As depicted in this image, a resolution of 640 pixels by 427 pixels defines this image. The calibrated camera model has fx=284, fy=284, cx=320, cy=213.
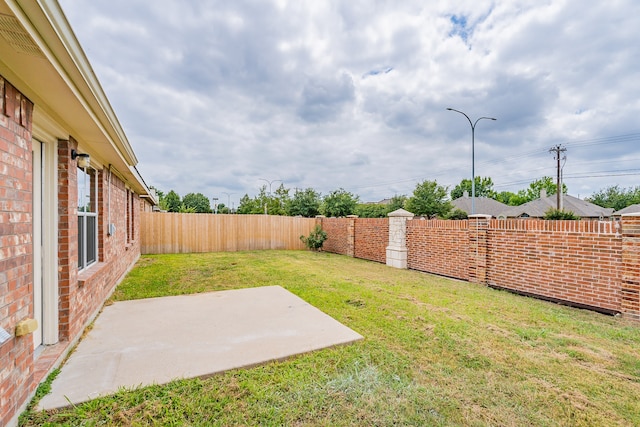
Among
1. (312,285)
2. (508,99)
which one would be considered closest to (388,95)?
(508,99)

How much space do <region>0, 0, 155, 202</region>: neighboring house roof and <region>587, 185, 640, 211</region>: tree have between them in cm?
5569

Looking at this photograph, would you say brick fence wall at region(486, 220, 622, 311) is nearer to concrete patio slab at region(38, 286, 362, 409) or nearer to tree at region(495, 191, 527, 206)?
concrete patio slab at region(38, 286, 362, 409)

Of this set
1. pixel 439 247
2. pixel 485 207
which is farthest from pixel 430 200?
pixel 439 247

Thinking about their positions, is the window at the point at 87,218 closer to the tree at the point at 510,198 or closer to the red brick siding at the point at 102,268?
the red brick siding at the point at 102,268

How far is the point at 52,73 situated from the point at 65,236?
6.03 feet

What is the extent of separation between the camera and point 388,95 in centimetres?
1178

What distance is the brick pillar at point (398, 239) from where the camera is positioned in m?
9.30

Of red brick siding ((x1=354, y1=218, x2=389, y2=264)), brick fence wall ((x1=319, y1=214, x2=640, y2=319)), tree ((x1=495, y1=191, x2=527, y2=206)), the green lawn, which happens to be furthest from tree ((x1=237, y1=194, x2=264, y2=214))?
tree ((x1=495, y1=191, x2=527, y2=206))

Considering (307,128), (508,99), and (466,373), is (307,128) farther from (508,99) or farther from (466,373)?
(466,373)

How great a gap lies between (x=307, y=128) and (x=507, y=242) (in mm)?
11990

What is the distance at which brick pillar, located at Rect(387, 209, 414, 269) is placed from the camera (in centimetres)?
930

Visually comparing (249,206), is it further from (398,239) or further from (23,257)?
(23,257)

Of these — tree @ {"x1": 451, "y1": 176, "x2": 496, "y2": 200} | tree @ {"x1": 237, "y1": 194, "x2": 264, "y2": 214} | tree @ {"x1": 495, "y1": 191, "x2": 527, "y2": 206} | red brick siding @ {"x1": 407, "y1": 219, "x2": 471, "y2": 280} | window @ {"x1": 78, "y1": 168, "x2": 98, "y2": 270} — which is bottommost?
red brick siding @ {"x1": 407, "y1": 219, "x2": 471, "y2": 280}

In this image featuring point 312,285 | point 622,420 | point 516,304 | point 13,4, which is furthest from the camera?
point 312,285
